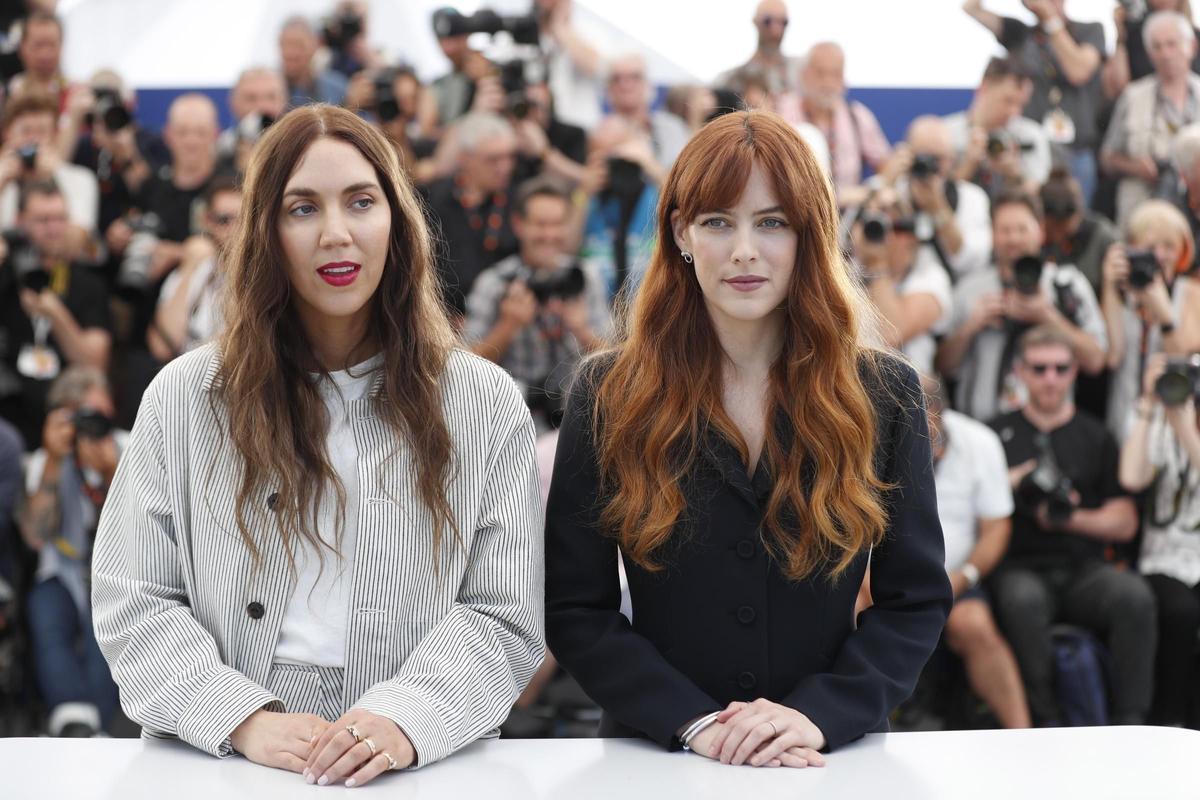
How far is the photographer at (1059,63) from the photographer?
4.66 meters

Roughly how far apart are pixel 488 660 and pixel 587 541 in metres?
0.20

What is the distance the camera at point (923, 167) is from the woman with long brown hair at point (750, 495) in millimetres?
2825

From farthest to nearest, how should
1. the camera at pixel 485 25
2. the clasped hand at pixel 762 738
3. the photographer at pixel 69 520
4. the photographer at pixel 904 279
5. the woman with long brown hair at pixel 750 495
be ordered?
the camera at pixel 485 25
the photographer at pixel 904 279
the photographer at pixel 69 520
the woman with long brown hair at pixel 750 495
the clasped hand at pixel 762 738

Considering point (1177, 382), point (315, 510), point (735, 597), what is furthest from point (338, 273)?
point (1177, 382)

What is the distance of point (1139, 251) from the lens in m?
4.33

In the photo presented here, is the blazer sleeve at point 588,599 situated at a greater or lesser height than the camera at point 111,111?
lesser

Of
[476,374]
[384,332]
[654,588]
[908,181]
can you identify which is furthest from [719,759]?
[908,181]

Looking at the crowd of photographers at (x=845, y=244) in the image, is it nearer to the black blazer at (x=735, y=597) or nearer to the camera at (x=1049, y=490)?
the camera at (x=1049, y=490)

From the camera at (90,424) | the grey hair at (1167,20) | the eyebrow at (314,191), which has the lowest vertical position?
the camera at (90,424)

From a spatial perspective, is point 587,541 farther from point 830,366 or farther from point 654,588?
point 830,366

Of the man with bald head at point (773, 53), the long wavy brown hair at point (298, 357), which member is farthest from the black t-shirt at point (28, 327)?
the long wavy brown hair at point (298, 357)

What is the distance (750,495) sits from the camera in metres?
1.70

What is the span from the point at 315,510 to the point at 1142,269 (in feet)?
11.1

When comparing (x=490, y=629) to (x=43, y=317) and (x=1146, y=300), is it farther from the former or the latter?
(x=1146, y=300)
